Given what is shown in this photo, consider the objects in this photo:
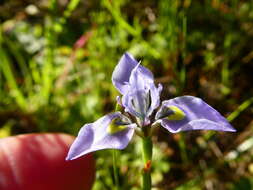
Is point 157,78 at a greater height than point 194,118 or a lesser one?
lesser

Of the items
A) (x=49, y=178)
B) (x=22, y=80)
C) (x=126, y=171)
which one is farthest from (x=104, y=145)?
(x=22, y=80)

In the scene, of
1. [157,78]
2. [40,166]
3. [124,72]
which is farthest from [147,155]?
[157,78]

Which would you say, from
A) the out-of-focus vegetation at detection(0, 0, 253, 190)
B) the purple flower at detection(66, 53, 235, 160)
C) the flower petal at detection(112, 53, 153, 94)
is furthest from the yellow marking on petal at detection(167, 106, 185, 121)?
the out-of-focus vegetation at detection(0, 0, 253, 190)

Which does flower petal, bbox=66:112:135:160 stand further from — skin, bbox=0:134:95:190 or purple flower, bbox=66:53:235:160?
skin, bbox=0:134:95:190

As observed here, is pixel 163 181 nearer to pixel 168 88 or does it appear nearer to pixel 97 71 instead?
pixel 168 88

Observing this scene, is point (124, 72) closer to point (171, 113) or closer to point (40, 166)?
point (171, 113)

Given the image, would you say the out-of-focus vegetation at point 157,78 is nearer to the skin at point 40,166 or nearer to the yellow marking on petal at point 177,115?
the skin at point 40,166

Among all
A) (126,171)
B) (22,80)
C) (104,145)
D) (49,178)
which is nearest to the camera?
(104,145)

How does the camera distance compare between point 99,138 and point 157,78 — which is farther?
point 157,78
